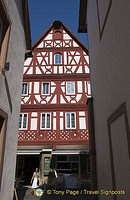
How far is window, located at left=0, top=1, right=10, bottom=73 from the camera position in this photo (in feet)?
14.3

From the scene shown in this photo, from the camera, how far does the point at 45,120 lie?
13.9m

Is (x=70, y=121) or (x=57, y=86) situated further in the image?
(x=57, y=86)

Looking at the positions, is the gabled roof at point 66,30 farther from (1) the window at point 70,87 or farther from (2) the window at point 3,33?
(2) the window at point 3,33

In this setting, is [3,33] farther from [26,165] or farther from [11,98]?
[26,165]

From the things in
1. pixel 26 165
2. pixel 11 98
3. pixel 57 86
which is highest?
pixel 57 86

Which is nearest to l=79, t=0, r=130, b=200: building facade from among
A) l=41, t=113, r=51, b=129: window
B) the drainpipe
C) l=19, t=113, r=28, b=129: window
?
the drainpipe

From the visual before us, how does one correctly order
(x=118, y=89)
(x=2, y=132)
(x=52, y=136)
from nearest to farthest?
(x=118, y=89), (x=2, y=132), (x=52, y=136)

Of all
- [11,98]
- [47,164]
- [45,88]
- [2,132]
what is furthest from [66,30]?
[2,132]

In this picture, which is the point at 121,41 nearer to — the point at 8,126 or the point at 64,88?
the point at 8,126

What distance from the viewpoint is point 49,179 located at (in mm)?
12031

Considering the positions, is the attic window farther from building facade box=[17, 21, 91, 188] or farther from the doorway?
the doorway

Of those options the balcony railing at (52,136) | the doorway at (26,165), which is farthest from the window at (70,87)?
the doorway at (26,165)

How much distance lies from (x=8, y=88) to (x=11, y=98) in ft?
1.30

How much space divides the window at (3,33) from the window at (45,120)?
32.0 feet
